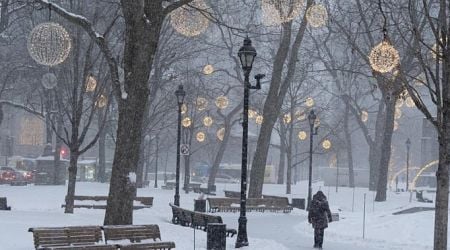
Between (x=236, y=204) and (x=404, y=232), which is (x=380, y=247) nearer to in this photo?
(x=404, y=232)

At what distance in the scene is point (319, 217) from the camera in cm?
1955

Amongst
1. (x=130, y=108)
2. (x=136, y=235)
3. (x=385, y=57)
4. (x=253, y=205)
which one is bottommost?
(x=253, y=205)

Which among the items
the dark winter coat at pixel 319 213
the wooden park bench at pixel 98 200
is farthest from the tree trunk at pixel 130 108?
the wooden park bench at pixel 98 200

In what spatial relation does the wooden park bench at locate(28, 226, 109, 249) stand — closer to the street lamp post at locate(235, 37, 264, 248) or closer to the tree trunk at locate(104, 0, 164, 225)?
the tree trunk at locate(104, 0, 164, 225)

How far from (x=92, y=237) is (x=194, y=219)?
7726 mm

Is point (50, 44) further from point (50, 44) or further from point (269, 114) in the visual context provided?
point (269, 114)

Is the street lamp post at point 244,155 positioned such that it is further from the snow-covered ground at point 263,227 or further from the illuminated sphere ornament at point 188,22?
the illuminated sphere ornament at point 188,22

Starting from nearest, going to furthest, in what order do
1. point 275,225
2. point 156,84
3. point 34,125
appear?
point 275,225 < point 156,84 < point 34,125

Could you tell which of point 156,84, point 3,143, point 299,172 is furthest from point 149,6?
point 299,172

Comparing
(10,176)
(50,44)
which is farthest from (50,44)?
(10,176)

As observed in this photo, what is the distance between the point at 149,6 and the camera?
17141mm

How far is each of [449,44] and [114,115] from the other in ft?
128

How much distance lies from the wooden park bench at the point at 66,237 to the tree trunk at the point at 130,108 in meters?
2.19

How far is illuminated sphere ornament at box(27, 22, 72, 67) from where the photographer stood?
59.9ft
